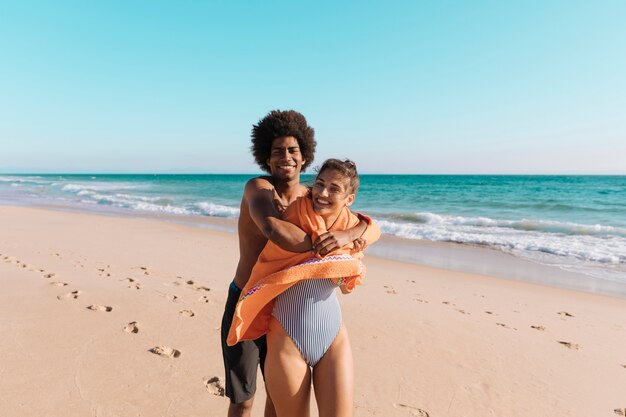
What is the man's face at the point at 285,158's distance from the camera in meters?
2.40

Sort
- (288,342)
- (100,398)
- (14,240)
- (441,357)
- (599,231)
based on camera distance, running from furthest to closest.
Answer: (599,231), (14,240), (441,357), (100,398), (288,342)

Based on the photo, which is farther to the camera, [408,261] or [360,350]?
[408,261]

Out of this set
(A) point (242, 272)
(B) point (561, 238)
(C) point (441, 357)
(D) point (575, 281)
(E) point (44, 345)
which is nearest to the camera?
(A) point (242, 272)

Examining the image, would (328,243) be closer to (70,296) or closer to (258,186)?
(258,186)

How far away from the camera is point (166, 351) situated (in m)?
4.12

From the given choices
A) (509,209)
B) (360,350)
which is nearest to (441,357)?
(360,350)

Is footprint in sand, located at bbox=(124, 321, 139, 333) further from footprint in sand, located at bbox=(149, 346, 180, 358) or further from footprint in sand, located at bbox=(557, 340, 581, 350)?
footprint in sand, located at bbox=(557, 340, 581, 350)

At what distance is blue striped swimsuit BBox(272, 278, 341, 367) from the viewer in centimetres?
194

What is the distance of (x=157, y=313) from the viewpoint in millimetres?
5137

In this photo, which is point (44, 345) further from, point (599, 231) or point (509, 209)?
point (509, 209)

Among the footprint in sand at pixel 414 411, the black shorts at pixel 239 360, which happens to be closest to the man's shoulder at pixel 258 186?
the black shorts at pixel 239 360

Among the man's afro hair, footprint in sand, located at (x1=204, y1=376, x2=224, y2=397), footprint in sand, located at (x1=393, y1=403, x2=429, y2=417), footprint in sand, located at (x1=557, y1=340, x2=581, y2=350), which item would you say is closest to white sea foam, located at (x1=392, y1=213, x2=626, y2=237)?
footprint in sand, located at (x1=557, y1=340, x2=581, y2=350)

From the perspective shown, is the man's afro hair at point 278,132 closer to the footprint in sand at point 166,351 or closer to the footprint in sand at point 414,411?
the footprint in sand at point 414,411

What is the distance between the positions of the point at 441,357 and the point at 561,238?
1170 cm
